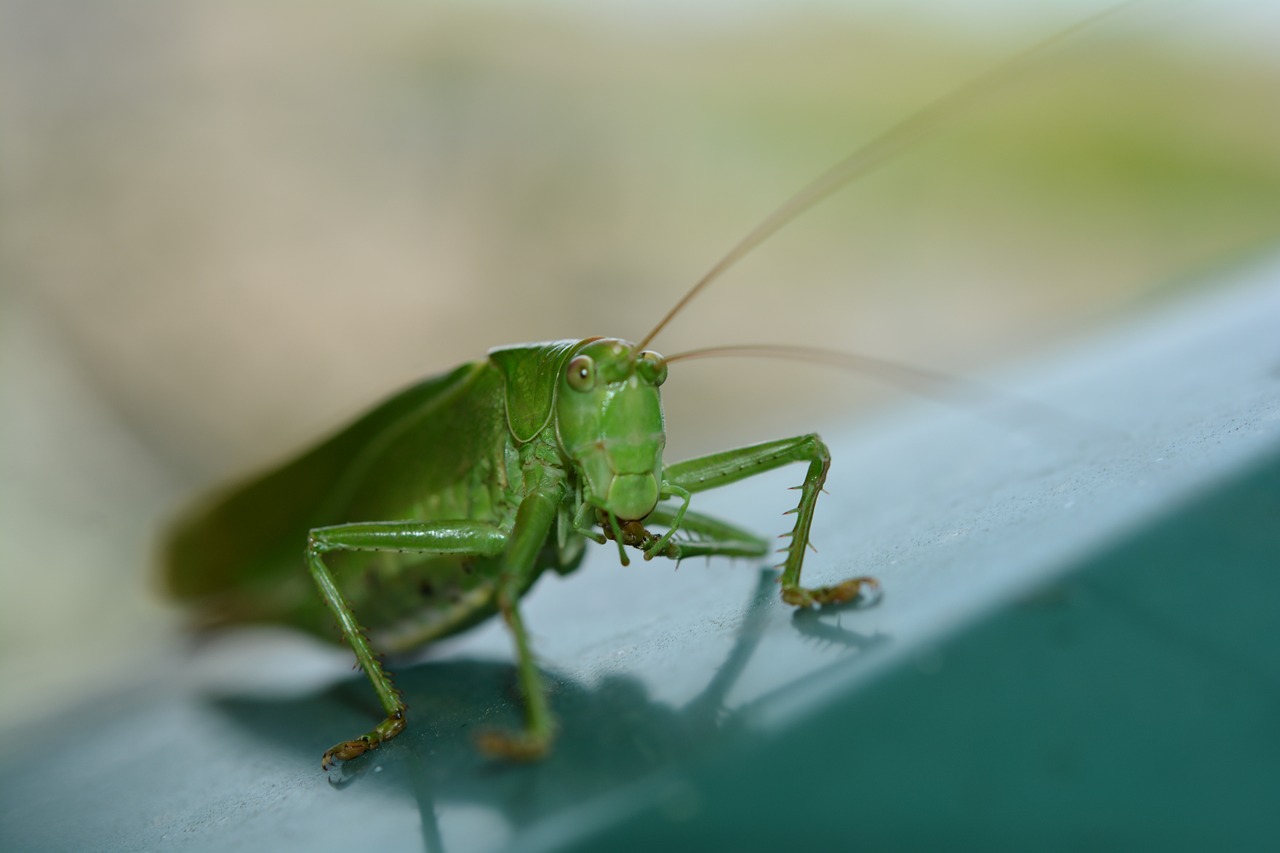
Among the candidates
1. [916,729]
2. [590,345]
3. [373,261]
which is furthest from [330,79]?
[916,729]

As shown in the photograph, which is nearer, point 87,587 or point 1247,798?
point 1247,798

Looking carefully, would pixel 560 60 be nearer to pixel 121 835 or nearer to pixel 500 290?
pixel 500 290

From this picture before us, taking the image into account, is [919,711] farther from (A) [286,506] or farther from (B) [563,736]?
(A) [286,506]

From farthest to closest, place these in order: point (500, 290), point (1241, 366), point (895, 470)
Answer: point (500, 290) < point (895, 470) < point (1241, 366)

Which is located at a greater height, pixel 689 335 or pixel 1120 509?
pixel 1120 509

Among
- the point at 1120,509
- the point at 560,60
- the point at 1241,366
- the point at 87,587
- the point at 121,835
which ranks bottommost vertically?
the point at 87,587

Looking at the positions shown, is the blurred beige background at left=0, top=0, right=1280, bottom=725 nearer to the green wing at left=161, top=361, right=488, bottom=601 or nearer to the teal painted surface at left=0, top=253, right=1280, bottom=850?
the green wing at left=161, top=361, right=488, bottom=601

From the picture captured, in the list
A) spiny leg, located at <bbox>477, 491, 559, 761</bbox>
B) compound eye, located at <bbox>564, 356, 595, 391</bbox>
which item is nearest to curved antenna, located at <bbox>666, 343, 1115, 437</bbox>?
compound eye, located at <bbox>564, 356, 595, 391</bbox>
